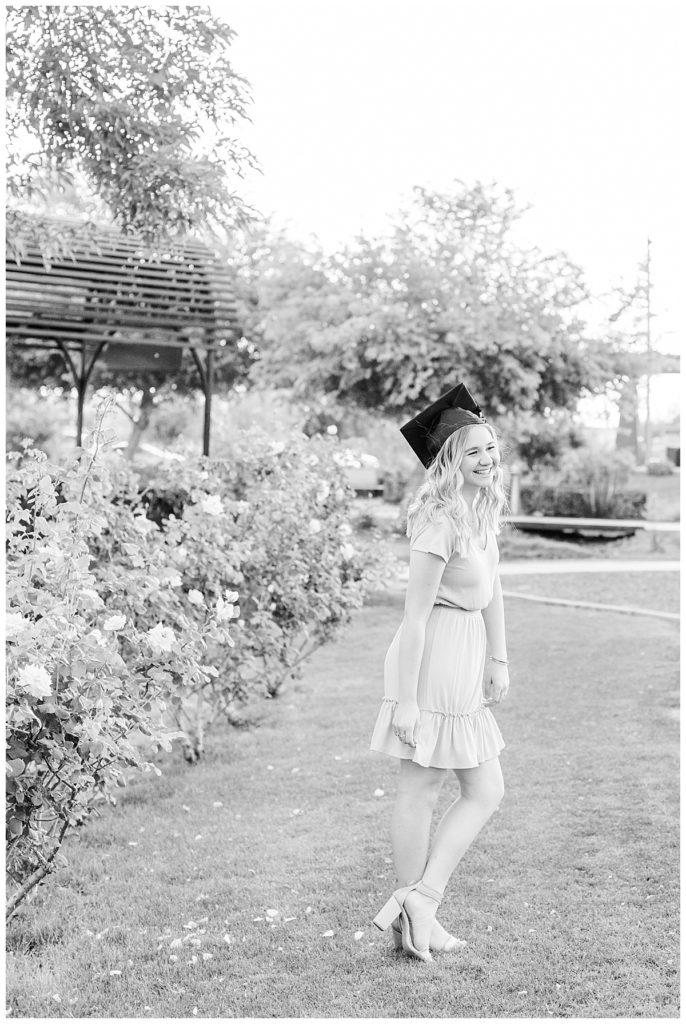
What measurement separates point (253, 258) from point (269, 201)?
1.10m

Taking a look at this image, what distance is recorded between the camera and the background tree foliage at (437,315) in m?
13.7

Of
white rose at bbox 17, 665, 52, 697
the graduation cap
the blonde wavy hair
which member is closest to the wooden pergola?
the graduation cap

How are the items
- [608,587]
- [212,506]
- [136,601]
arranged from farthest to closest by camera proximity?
[608,587], [212,506], [136,601]

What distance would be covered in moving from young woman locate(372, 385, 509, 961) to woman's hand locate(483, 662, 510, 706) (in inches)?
7.4

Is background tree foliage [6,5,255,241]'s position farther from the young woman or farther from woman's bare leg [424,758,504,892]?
woman's bare leg [424,758,504,892]

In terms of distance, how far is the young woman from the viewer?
3008 mm

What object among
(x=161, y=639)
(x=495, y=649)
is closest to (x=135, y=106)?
(x=161, y=639)

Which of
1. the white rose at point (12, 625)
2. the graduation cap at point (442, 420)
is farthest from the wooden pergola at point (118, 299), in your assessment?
the white rose at point (12, 625)

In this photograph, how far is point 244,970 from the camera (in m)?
3.06

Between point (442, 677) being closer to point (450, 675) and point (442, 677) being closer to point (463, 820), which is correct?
point (450, 675)

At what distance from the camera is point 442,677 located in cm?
306

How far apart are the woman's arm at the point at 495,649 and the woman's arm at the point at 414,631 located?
302 millimetres

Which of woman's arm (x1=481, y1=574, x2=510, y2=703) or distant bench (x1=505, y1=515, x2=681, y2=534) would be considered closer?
woman's arm (x1=481, y1=574, x2=510, y2=703)

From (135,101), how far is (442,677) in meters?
3.17
